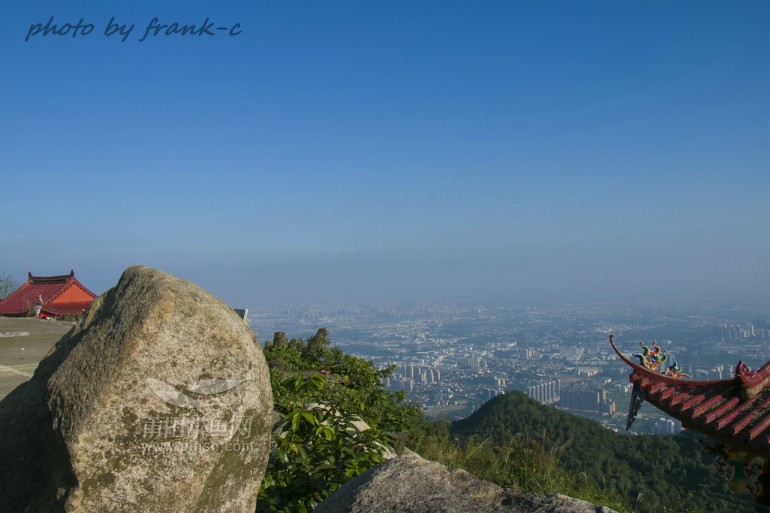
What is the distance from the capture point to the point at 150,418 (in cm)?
333

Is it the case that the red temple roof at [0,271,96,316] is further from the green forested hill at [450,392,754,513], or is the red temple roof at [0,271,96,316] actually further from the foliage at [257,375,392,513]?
the foliage at [257,375,392,513]

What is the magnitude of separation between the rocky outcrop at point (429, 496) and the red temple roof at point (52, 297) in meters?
15.6

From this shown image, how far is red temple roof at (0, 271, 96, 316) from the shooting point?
1703 centimetres

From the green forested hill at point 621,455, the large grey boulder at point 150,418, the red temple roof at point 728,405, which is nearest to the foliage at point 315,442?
the large grey boulder at point 150,418

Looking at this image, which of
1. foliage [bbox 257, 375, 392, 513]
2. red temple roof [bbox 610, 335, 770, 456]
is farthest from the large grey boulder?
red temple roof [bbox 610, 335, 770, 456]

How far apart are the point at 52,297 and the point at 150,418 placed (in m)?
15.9

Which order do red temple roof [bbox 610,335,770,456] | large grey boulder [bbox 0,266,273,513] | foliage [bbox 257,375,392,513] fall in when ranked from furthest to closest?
red temple roof [bbox 610,335,770,456] < foliage [bbox 257,375,392,513] < large grey boulder [bbox 0,266,273,513]

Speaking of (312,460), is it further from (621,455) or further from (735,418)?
(621,455)

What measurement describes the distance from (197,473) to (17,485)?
118 cm

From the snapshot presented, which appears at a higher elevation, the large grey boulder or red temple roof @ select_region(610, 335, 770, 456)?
the large grey boulder

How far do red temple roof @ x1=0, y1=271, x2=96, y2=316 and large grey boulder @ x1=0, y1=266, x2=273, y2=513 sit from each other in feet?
47.8

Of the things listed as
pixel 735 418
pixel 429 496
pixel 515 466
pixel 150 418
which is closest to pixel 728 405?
pixel 735 418

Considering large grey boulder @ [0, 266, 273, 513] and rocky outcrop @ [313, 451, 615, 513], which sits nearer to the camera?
rocky outcrop @ [313, 451, 615, 513]

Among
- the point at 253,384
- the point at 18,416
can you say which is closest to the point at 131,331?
the point at 253,384
